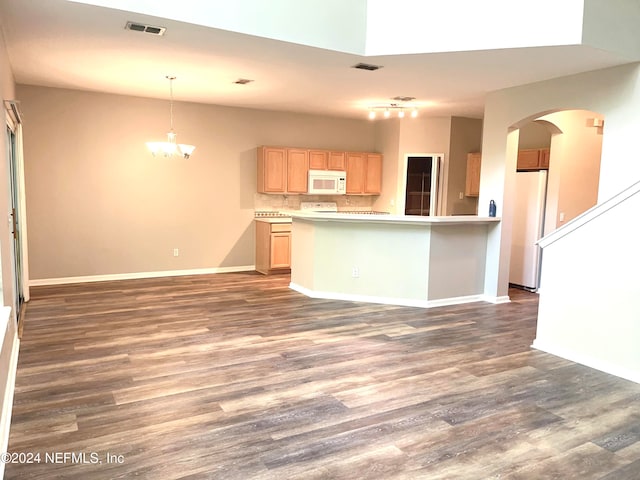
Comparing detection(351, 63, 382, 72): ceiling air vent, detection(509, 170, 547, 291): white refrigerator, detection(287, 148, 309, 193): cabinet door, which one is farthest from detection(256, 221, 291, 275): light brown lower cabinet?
detection(509, 170, 547, 291): white refrigerator

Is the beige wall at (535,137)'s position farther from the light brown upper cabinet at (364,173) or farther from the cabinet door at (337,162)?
the cabinet door at (337,162)

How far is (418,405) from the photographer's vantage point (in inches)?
122

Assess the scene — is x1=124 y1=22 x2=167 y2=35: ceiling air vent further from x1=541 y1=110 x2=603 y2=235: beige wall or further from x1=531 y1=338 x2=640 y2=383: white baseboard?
x1=541 y1=110 x2=603 y2=235: beige wall

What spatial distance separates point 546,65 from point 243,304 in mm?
4255

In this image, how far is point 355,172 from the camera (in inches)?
343

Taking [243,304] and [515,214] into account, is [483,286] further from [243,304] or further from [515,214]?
[243,304]

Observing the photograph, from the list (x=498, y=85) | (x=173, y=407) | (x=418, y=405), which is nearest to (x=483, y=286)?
(x=498, y=85)

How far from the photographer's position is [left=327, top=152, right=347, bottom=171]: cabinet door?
836 cm

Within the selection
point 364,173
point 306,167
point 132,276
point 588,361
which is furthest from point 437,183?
point 132,276

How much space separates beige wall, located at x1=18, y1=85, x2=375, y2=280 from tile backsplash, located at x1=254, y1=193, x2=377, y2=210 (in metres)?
0.23

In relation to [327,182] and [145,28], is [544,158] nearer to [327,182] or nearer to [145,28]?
[327,182]

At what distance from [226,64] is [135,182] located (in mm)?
3021

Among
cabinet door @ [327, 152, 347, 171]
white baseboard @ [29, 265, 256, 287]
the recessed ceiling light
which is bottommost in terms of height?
white baseboard @ [29, 265, 256, 287]

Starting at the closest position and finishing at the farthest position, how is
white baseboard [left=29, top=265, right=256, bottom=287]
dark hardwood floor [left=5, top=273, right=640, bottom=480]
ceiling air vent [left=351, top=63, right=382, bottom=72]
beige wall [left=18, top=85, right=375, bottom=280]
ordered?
dark hardwood floor [left=5, top=273, right=640, bottom=480]
ceiling air vent [left=351, top=63, right=382, bottom=72]
beige wall [left=18, top=85, right=375, bottom=280]
white baseboard [left=29, top=265, right=256, bottom=287]
